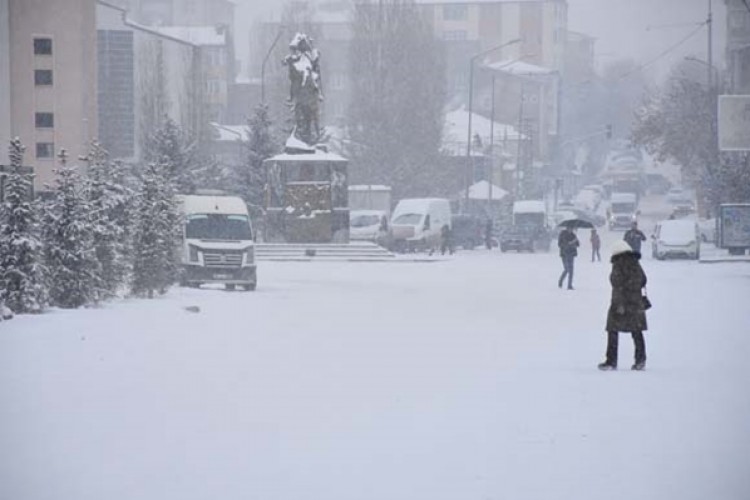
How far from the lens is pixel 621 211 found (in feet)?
298

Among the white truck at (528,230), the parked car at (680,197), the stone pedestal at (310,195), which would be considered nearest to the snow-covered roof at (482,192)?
the parked car at (680,197)

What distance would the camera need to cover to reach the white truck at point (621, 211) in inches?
3369

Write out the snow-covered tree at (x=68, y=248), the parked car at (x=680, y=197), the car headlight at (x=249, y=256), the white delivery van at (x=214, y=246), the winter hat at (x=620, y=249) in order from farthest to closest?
1. the parked car at (x=680, y=197)
2. the car headlight at (x=249, y=256)
3. the white delivery van at (x=214, y=246)
4. the snow-covered tree at (x=68, y=248)
5. the winter hat at (x=620, y=249)

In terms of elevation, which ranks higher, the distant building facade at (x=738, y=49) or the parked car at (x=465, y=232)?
the distant building facade at (x=738, y=49)

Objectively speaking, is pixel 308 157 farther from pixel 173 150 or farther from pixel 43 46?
pixel 43 46

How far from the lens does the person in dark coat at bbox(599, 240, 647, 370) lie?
16562mm

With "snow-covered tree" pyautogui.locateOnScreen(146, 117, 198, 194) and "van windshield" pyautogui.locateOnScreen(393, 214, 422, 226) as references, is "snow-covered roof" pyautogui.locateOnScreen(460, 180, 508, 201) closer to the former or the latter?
"van windshield" pyautogui.locateOnScreen(393, 214, 422, 226)

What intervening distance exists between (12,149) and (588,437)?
13.3 m

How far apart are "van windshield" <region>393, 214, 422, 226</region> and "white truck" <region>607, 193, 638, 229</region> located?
29360 mm

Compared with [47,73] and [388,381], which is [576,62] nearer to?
[47,73]

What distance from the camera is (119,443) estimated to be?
1119 centimetres

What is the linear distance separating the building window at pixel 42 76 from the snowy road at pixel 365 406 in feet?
147

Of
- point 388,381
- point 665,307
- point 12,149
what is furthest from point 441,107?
point 388,381

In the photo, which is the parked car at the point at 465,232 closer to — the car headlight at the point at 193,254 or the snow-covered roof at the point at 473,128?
the snow-covered roof at the point at 473,128
